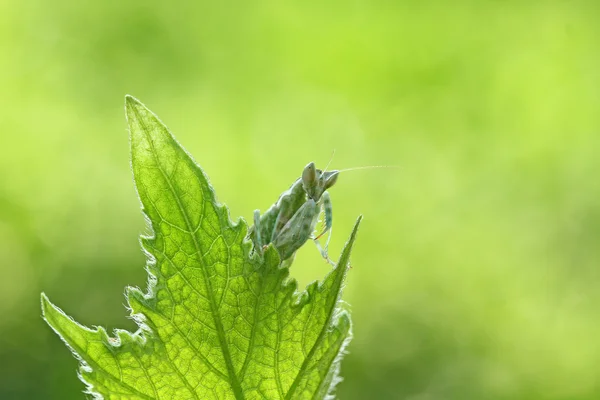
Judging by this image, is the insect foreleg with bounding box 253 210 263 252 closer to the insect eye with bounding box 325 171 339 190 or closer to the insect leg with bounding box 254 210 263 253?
the insect leg with bounding box 254 210 263 253

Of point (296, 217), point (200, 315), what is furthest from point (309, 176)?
point (200, 315)

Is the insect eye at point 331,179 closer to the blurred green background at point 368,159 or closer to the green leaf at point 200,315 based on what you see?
the green leaf at point 200,315

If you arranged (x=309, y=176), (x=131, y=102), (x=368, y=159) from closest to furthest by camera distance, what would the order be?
(x=131, y=102) < (x=309, y=176) < (x=368, y=159)

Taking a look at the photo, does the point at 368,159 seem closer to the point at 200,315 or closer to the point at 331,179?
the point at 331,179

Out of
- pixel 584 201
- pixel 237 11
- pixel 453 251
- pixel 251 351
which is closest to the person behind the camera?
pixel 251 351

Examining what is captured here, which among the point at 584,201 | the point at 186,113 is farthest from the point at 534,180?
the point at 186,113

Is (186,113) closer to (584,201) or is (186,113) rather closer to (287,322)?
(584,201)

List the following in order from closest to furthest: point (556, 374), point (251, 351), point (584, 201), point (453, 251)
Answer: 1. point (251, 351)
2. point (556, 374)
3. point (453, 251)
4. point (584, 201)
